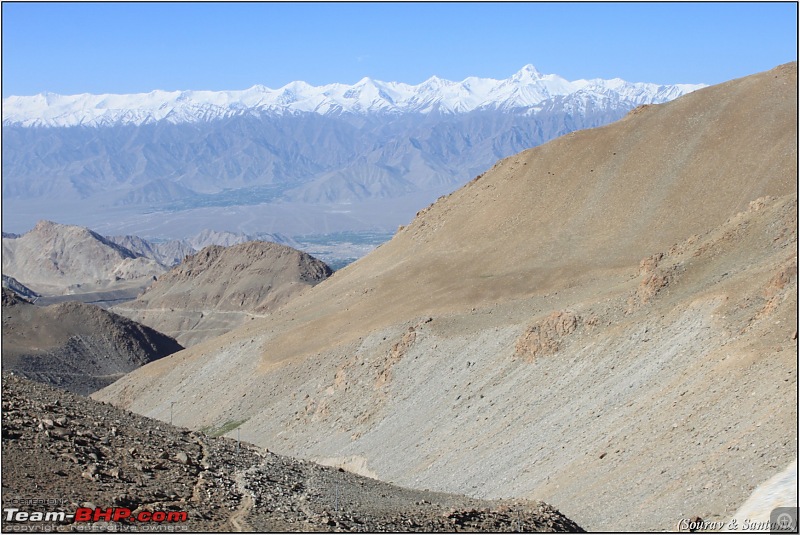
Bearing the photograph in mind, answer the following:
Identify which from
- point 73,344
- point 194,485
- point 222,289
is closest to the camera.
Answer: point 194,485

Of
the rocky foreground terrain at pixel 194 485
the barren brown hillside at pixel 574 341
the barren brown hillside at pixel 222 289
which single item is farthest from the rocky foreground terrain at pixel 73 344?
the rocky foreground terrain at pixel 194 485

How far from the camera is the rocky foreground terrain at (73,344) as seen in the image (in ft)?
255

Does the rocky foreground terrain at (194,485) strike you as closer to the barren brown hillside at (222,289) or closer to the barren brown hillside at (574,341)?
the barren brown hillside at (574,341)

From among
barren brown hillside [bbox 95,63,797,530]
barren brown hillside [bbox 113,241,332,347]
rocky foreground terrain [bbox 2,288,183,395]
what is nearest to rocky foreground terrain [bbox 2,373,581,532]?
barren brown hillside [bbox 95,63,797,530]

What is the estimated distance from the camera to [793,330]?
27.8 m

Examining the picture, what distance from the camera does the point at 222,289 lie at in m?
134

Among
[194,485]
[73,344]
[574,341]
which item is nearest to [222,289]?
[73,344]

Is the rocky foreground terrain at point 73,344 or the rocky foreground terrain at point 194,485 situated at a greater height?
the rocky foreground terrain at point 194,485

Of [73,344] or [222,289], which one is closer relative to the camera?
[73,344]

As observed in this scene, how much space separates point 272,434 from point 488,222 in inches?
855

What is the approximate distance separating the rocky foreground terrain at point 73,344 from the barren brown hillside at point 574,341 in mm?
17953

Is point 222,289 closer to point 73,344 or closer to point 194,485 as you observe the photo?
point 73,344

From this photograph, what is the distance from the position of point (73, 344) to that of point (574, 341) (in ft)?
200

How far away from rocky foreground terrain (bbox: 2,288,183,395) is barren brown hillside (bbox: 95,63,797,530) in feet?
58.9
